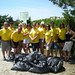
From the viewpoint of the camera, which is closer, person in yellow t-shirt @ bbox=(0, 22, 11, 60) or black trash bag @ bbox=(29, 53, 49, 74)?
black trash bag @ bbox=(29, 53, 49, 74)

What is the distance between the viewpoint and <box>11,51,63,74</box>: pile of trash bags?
10106 millimetres

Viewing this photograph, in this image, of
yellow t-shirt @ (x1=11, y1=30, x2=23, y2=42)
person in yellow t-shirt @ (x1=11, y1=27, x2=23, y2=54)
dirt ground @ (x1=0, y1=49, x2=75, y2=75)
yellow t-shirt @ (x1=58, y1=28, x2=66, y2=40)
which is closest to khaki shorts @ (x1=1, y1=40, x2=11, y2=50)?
person in yellow t-shirt @ (x1=11, y1=27, x2=23, y2=54)

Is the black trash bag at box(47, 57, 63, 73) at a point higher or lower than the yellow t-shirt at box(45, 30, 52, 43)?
lower

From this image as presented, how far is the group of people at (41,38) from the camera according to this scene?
11.8 meters

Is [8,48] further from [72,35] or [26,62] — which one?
[72,35]

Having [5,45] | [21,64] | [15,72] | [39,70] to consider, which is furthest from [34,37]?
[15,72]

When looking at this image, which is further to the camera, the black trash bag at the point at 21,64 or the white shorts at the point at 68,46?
the white shorts at the point at 68,46

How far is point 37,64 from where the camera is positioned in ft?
34.0

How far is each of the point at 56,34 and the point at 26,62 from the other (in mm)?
2132

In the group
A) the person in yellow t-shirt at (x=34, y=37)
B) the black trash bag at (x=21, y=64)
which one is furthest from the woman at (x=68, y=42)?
the black trash bag at (x=21, y=64)

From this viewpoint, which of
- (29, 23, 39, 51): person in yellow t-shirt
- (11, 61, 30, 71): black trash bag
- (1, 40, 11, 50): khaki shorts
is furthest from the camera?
(1, 40, 11, 50): khaki shorts

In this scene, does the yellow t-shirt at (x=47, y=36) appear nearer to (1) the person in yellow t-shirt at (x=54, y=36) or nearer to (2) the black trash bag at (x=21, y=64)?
(1) the person in yellow t-shirt at (x=54, y=36)

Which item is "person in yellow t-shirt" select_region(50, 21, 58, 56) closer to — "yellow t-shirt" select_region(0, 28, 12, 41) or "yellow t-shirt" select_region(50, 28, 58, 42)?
"yellow t-shirt" select_region(50, 28, 58, 42)

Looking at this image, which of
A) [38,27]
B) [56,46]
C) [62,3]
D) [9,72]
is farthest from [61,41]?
[9,72]
